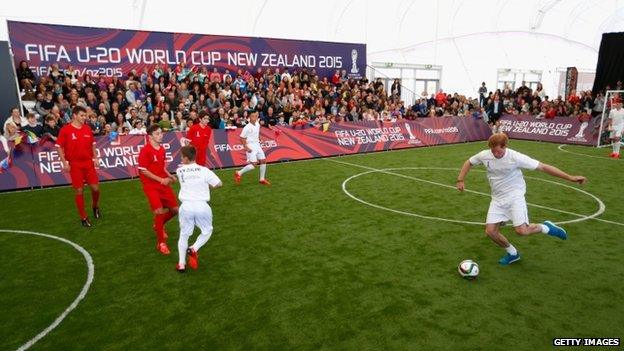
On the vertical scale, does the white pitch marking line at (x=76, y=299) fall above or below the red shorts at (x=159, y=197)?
below

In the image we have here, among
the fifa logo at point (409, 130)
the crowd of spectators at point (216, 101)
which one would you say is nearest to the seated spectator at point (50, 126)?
the crowd of spectators at point (216, 101)

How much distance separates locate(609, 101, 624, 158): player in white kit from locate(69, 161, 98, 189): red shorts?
19055mm

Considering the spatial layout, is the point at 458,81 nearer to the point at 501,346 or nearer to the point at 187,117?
the point at 187,117

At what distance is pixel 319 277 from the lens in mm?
6410

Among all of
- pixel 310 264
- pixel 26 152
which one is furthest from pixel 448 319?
pixel 26 152

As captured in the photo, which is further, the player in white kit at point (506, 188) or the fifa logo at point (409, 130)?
the fifa logo at point (409, 130)

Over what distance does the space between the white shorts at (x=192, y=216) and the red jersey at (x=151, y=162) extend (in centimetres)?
147

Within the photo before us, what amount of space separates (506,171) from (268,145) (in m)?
11.5

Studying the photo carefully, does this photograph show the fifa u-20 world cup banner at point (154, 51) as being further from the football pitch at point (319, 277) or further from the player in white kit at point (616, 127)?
the player in white kit at point (616, 127)

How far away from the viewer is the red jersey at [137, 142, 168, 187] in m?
7.22

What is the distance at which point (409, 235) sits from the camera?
324 inches

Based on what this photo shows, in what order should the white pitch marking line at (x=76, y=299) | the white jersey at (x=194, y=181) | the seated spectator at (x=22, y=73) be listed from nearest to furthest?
the white pitch marking line at (x=76, y=299)
the white jersey at (x=194, y=181)
the seated spectator at (x=22, y=73)

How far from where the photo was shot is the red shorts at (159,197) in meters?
7.38

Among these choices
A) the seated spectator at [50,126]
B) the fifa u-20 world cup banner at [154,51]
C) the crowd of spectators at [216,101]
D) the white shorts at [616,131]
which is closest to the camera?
the seated spectator at [50,126]
